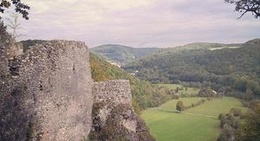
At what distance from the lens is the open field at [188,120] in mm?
75750

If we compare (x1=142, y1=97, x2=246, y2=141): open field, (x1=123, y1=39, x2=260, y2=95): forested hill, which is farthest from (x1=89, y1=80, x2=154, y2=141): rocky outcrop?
(x1=123, y1=39, x2=260, y2=95): forested hill

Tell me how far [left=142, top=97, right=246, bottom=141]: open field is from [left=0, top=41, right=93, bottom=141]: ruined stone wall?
52468 millimetres

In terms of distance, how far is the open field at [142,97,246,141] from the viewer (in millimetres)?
75750

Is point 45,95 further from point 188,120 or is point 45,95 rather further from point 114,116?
point 188,120

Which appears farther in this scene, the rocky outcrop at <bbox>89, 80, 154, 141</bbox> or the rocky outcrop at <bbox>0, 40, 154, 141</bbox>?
the rocky outcrop at <bbox>89, 80, 154, 141</bbox>

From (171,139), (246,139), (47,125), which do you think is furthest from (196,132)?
(47,125)

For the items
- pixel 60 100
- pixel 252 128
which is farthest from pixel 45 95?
pixel 252 128

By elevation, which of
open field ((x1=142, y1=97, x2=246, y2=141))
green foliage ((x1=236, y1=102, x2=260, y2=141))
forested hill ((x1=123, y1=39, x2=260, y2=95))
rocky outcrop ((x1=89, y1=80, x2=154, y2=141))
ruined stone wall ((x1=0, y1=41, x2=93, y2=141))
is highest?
ruined stone wall ((x1=0, y1=41, x2=93, y2=141))

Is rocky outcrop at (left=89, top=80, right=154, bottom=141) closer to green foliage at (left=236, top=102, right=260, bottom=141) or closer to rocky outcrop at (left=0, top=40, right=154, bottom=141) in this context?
rocky outcrop at (left=0, top=40, right=154, bottom=141)

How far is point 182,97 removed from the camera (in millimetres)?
120438

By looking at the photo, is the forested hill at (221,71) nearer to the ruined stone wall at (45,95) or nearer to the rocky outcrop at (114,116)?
the rocky outcrop at (114,116)

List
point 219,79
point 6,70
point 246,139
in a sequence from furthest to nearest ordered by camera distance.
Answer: point 219,79, point 246,139, point 6,70

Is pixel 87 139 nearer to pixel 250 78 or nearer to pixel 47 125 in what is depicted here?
pixel 47 125

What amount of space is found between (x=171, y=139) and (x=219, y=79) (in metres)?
70.4
